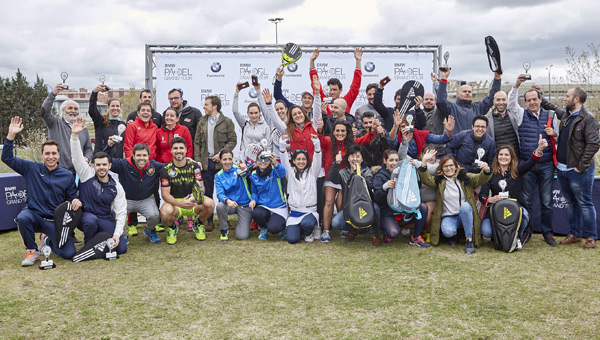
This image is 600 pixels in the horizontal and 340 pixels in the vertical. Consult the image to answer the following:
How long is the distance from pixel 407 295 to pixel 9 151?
4.41m

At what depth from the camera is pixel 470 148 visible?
602 centimetres

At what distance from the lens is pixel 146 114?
6676 millimetres

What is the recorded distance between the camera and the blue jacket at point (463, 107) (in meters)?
6.46

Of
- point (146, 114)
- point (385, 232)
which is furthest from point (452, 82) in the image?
point (146, 114)

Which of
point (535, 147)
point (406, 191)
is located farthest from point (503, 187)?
point (406, 191)

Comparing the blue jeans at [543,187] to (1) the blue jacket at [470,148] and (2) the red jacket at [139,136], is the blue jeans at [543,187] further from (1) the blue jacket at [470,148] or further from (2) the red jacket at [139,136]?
(2) the red jacket at [139,136]

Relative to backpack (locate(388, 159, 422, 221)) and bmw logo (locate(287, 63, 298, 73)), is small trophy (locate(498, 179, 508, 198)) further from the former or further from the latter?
bmw logo (locate(287, 63, 298, 73))

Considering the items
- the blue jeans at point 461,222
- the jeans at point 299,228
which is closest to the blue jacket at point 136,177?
the jeans at point 299,228

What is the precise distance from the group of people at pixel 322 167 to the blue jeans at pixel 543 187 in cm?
1

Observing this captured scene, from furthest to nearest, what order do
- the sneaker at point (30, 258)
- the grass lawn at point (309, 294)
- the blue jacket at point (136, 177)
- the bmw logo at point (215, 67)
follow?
1. the bmw logo at point (215, 67)
2. the blue jacket at point (136, 177)
3. the sneaker at point (30, 258)
4. the grass lawn at point (309, 294)

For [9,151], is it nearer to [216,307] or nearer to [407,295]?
[216,307]

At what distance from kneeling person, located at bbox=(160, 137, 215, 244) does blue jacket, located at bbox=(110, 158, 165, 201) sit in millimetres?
129

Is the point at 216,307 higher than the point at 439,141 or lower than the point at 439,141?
lower

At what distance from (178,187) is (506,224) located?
13.5 feet
